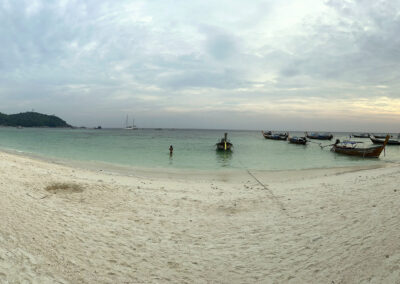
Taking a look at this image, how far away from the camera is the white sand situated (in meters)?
4.54

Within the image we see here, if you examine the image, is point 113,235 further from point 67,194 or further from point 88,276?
point 67,194

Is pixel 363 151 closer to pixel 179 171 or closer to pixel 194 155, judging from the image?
pixel 194 155

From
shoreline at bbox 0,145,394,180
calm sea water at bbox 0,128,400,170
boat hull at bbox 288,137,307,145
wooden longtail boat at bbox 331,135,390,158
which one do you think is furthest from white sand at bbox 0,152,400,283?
boat hull at bbox 288,137,307,145

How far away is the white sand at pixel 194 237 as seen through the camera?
4.54 m

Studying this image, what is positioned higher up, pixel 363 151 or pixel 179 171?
pixel 363 151

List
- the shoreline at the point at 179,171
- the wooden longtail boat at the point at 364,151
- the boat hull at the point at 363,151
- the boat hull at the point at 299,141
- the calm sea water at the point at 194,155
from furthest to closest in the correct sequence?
the boat hull at the point at 299,141 → the boat hull at the point at 363,151 → the wooden longtail boat at the point at 364,151 → the calm sea water at the point at 194,155 → the shoreline at the point at 179,171

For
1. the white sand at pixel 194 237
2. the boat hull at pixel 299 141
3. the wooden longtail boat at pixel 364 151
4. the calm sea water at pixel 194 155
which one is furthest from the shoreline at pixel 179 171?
the boat hull at pixel 299 141

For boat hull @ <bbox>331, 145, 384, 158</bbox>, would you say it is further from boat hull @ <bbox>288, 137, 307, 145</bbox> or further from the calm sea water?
boat hull @ <bbox>288, 137, 307, 145</bbox>

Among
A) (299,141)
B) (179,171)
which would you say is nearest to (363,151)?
(299,141)

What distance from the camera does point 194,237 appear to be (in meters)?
6.41

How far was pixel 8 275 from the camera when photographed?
3.95 metres

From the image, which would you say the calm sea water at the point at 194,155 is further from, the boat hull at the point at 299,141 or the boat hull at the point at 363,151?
the boat hull at the point at 299,141

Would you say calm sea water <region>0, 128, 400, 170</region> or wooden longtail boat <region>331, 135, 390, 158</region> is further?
wooden longtail boat <region>331, 135, 390, 158</region>

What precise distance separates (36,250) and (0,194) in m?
4.51
